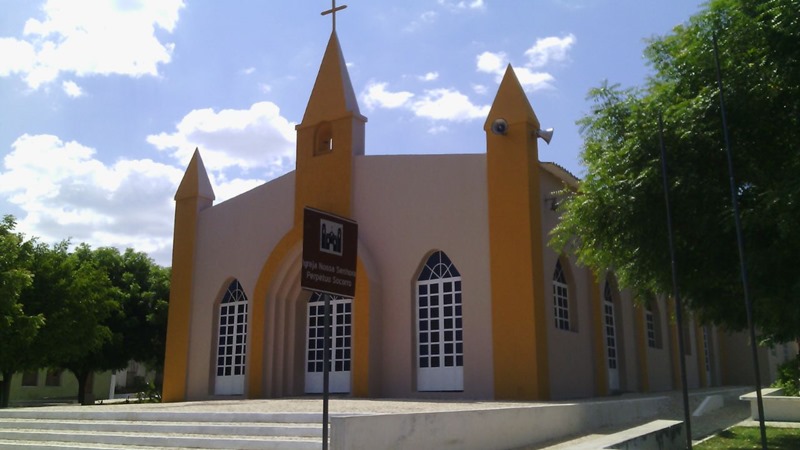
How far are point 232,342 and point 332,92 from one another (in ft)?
24.5

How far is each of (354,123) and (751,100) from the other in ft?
36.4

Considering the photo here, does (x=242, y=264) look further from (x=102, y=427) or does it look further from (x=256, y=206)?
(x=102, y=427)

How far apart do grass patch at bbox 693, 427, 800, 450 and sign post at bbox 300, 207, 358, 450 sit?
7.49 m

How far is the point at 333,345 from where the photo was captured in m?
18.8

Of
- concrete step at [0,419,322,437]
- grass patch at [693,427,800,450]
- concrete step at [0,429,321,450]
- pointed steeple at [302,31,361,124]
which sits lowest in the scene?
grass patch at [693,427,800,450]

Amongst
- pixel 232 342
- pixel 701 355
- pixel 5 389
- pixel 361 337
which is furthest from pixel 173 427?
pixel 701 355

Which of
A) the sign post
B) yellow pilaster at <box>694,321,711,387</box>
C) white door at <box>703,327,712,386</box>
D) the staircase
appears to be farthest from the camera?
white door at <box>703,327,712,386</box>

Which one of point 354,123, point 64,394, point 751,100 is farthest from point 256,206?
point 64,394

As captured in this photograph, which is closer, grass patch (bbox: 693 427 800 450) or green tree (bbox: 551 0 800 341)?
green tree (bbox: 551 0 800 341)

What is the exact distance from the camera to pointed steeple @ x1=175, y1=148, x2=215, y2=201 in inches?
886

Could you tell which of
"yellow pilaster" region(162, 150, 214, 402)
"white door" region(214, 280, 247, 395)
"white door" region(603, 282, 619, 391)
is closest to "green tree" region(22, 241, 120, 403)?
"yellow pilaster" region(162, 150, 214, 402)

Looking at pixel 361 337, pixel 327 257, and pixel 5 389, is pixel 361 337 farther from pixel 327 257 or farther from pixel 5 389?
pixel 5 389

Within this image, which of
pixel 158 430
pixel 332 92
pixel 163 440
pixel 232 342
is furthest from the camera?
pixel 232 342

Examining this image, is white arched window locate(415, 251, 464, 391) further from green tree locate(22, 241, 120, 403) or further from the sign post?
green tree locate(22, 241, 120, 403)
